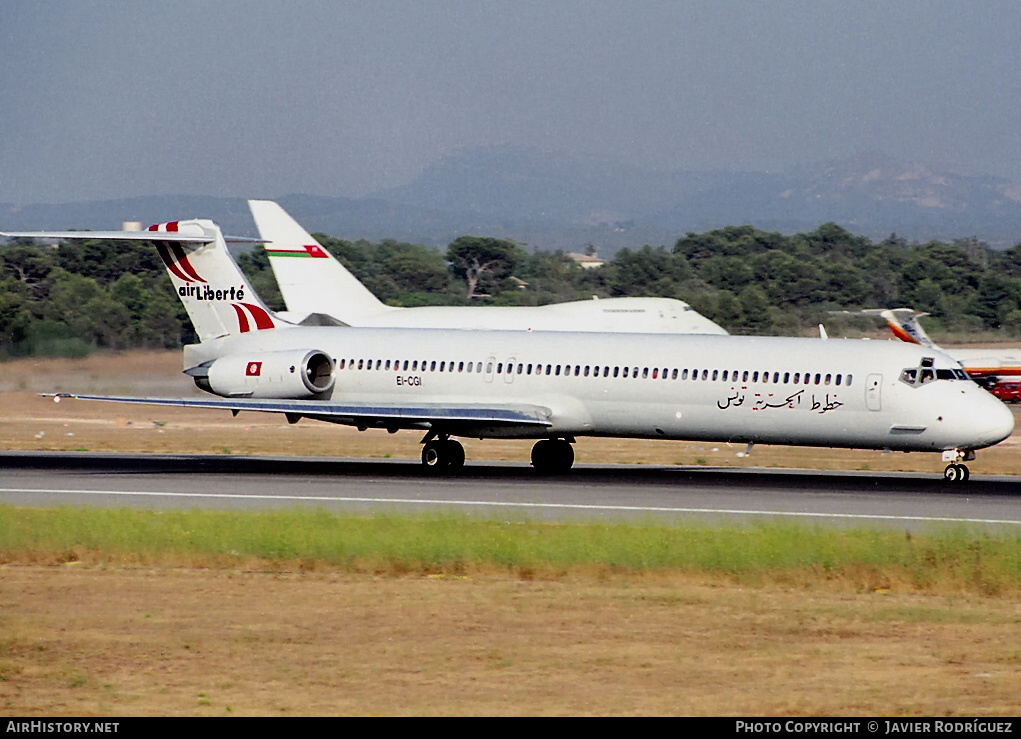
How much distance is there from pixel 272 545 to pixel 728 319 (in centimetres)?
7571

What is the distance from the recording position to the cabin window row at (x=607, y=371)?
30.5m

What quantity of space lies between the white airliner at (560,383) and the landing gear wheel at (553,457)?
0.14ft

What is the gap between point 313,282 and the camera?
56562 mm

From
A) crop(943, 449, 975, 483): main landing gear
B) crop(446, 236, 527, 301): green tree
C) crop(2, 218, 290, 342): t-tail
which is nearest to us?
crop(943, 449, 975, 483): main landing gear

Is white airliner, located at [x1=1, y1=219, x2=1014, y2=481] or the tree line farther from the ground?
the tree line

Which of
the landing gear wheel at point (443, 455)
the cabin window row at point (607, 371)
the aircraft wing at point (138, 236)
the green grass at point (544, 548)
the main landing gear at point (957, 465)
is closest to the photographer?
the green grass at point (544, 548)

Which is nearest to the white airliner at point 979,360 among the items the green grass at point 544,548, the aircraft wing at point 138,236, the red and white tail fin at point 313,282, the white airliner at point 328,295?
the white airliner at point 328,295

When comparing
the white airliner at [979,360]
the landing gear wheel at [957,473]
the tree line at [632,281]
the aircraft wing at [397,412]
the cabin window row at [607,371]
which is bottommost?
the landing gear wheel at [957,473]

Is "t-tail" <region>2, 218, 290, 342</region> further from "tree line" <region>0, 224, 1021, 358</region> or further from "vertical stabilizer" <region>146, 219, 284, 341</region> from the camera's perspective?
"tree line" <region>0, 224, 1021, 358</region>

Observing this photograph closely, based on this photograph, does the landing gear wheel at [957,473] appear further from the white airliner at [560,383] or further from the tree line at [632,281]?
the tree line at [632,281]

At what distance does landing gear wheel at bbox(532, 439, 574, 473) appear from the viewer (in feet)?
111

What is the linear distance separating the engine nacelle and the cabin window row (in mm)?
550

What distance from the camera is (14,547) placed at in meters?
20.2

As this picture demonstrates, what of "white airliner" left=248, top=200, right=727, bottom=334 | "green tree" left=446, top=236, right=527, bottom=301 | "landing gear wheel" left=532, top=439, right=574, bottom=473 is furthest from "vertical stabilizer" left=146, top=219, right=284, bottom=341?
"green tree" left=446, top=236, right=527, bottom=301
